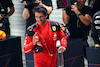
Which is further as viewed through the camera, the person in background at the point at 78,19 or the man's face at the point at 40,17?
the person in background at the point at 78,19

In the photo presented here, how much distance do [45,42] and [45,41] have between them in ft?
0.07

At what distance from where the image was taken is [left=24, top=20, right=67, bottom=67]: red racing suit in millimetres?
3467

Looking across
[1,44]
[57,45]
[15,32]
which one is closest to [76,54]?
[57,45]

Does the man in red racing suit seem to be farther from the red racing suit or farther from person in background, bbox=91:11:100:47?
person in background, bbox=91:11:100:47

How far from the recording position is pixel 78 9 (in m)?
4.36

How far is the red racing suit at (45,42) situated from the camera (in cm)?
347

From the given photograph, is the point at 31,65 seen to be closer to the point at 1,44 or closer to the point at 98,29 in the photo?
the point at 1,44

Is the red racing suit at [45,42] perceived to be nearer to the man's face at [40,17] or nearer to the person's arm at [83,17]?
the man's face at [40,17]

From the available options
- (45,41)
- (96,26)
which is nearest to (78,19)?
(96,26)

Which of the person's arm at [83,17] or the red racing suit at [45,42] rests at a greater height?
the person's arm at [83,17]

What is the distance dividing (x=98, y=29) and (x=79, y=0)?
114 centimetres

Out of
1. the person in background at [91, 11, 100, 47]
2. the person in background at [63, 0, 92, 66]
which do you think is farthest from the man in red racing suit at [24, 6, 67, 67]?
the person in background at [63, 0, 92, 66]

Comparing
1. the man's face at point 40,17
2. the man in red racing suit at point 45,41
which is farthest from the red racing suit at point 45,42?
the man's face at point 40,17

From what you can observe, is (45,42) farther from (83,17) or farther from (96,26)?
(83,17)
